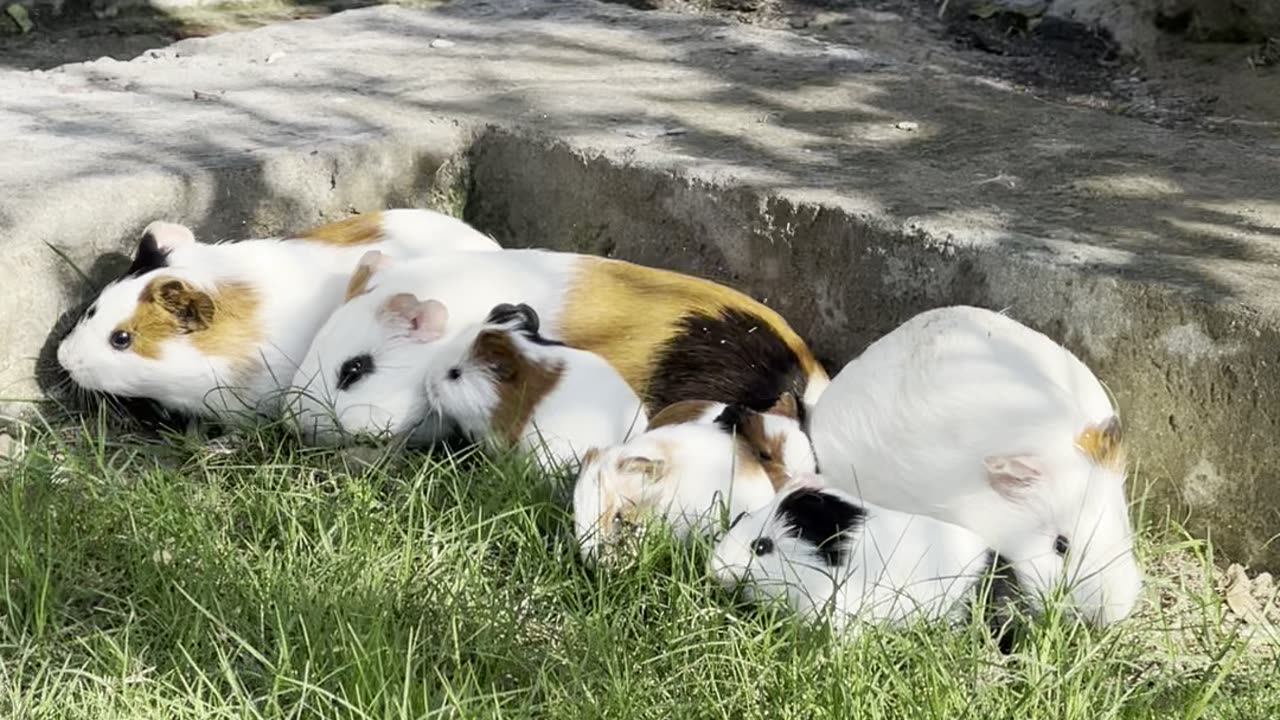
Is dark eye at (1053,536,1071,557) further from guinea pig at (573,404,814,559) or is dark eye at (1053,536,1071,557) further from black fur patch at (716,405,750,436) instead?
black fur patch at (716,405,750,436)

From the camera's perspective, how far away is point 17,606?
3.31 metres

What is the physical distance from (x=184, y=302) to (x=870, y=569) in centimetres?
186

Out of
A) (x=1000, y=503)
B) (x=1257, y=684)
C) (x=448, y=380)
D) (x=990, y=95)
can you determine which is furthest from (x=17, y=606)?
(x=990, y=95)

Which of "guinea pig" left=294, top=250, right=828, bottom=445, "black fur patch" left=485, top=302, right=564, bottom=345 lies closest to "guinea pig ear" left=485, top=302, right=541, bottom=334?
"black fur patch" left=485, top=302, right=564, bottom=345

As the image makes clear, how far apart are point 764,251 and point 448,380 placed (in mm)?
975

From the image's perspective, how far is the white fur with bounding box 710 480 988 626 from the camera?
3178 mm

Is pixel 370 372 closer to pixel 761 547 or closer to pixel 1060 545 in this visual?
pixel 761 547

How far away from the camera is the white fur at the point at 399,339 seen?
3.89m

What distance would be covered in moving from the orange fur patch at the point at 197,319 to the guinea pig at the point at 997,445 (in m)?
1.43

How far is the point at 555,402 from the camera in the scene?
3758mm

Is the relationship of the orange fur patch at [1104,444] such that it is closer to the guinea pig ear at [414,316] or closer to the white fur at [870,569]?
the white fur at [870,569]

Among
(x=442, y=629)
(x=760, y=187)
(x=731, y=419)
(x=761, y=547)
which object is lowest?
(x=442, y=629)

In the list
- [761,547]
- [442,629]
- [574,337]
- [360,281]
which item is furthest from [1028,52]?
[442,629]

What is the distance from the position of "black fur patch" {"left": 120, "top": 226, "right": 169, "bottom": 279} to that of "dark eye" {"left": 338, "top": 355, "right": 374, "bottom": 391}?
2.05 feet
